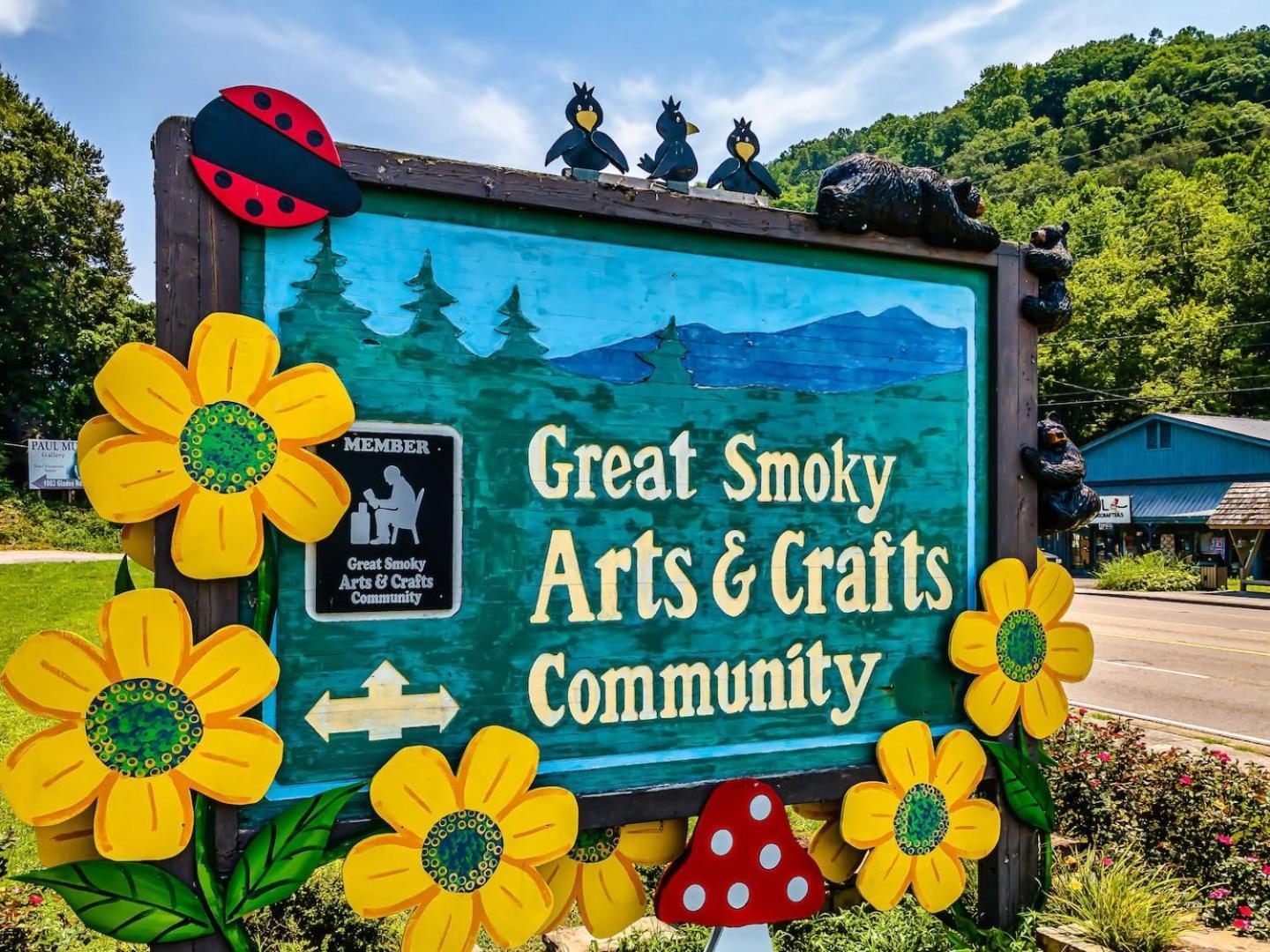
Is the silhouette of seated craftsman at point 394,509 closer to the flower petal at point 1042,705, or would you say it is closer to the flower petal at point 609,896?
the flower petal at point 609,896

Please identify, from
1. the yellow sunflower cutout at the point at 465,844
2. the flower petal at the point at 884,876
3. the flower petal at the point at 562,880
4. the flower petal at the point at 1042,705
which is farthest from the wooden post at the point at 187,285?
the flower petal at the point at 1042,705

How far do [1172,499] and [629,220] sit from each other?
1272 inches

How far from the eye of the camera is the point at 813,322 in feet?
11.2

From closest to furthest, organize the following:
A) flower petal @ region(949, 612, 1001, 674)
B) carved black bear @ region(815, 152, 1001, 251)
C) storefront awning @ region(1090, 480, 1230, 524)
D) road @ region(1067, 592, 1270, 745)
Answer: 1. carved black bear @ region(815, 152, 1001, 251)
2. flower petal @ region(949, 612, 1001, 674)
3. road @ region(1067, 592, 1270, 745)
4. storefront awning @ region(1090, 480, 1230, 524)

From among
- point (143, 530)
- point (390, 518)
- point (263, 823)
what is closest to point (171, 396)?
point (143, 530)

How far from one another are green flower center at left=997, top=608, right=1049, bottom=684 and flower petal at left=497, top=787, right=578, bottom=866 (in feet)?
6.60

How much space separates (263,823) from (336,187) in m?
1.99

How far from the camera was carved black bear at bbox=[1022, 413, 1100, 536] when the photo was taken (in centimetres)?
379

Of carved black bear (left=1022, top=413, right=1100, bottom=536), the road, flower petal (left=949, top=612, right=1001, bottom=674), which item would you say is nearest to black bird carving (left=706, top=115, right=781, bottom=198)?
carved black bear (left=1022, top=413, right=1100, bottom=536)

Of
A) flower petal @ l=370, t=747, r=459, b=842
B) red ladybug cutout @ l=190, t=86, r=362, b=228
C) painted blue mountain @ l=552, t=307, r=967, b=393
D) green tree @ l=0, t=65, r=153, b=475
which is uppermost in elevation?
green tree @ l=0, t=65, r=153, b=475

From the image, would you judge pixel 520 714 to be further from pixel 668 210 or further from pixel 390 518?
pixel 668 210

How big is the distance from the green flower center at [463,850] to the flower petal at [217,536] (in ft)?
3.42

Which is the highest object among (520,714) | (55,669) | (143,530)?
(143,530)

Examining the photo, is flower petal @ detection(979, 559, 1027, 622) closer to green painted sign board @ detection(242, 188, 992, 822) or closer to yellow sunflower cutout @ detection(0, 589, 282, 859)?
green painted sign board @ detection(242, 188, 992, 822)
